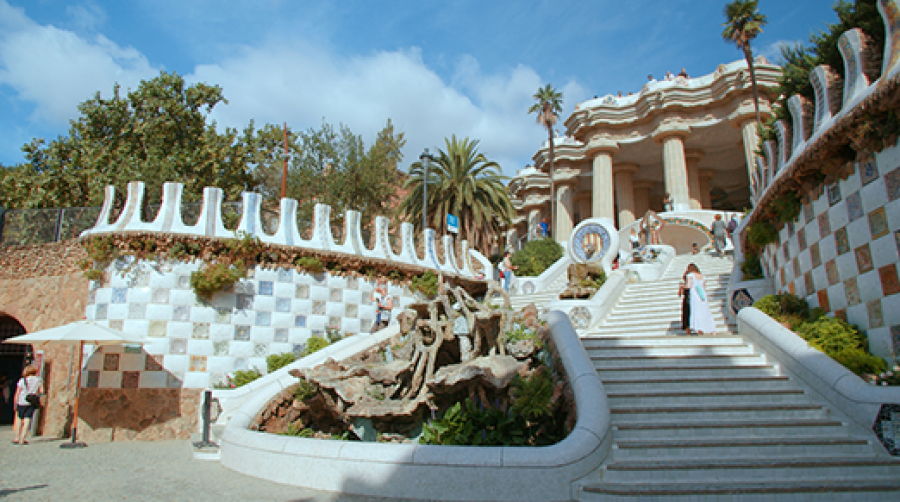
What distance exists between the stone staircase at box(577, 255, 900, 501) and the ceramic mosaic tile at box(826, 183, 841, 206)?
2.53 metres

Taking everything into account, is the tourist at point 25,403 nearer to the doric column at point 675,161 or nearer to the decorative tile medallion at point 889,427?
the decorative tile medallion at point 889,427

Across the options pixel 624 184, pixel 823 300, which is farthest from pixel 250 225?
pixel 624 184

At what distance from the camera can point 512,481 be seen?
18.7 feet

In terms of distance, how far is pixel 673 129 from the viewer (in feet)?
107

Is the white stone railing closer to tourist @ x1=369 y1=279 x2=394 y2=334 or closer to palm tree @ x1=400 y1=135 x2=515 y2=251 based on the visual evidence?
tourist @ x1=369 y1=279 x2=394 y2=334

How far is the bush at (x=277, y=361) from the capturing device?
42.5 ft

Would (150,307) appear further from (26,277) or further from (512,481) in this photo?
(512,481)

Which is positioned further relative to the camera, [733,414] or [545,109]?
[545,109]

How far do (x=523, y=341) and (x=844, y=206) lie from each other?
522 cm

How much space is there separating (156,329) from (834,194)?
13540mm

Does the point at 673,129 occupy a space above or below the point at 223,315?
above

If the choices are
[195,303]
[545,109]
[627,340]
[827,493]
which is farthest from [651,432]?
[545,109]

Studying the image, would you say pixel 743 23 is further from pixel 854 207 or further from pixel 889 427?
pixel 889 427

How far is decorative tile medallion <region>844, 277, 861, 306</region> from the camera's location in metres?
7.61
